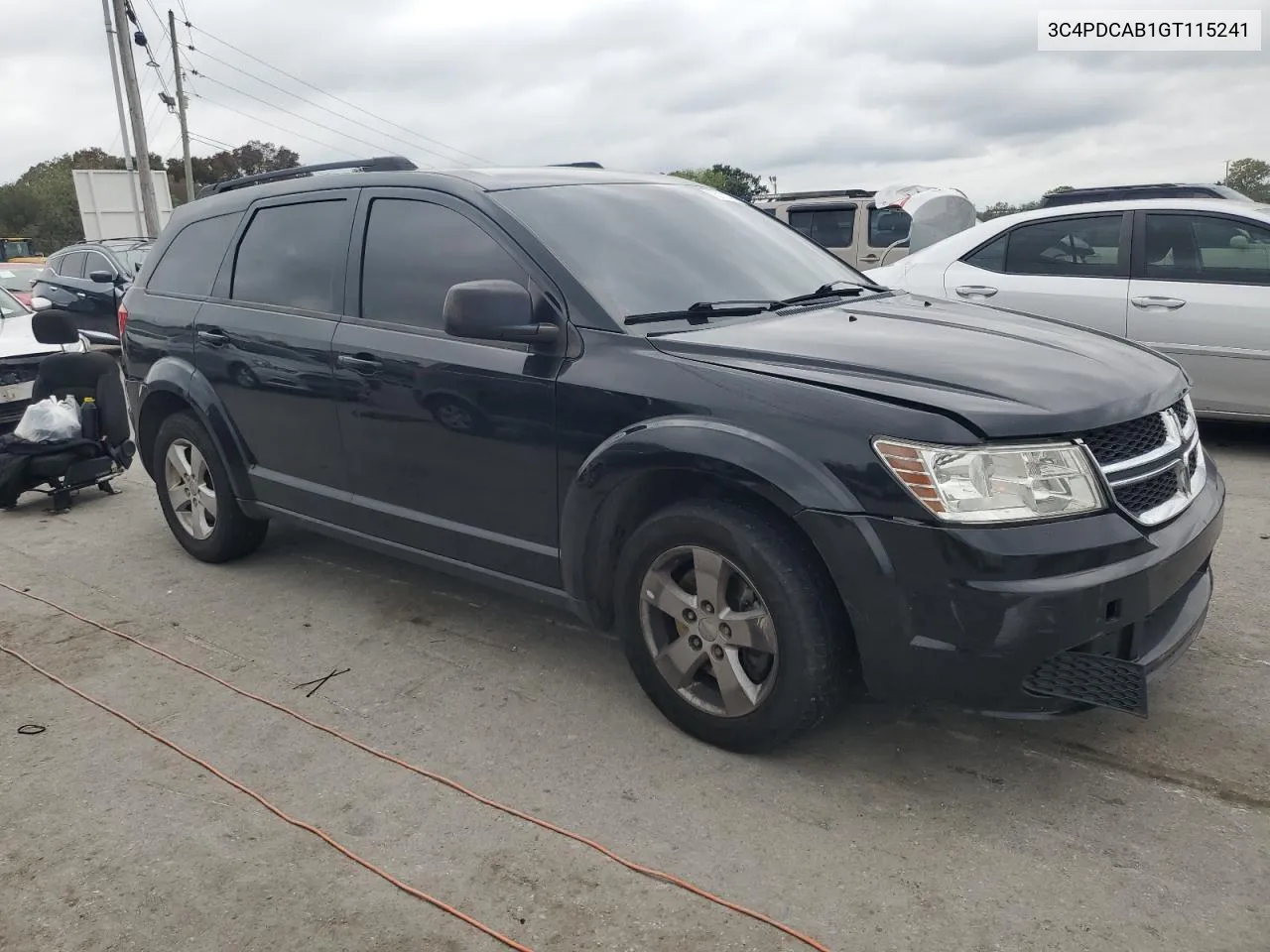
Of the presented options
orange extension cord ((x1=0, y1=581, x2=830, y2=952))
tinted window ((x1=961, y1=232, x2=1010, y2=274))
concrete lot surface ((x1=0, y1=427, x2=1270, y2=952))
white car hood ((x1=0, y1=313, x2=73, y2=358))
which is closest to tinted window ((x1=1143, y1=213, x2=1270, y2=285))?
tinted window ((x1=961, y1=232, x2=1010, y2=274))

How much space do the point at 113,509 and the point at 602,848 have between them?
491cm

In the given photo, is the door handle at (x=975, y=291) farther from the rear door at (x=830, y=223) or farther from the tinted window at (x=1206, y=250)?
the rear door at (x=830, y=223)

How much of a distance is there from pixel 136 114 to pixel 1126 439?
24888mm

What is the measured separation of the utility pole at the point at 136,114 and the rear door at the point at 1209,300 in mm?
21740

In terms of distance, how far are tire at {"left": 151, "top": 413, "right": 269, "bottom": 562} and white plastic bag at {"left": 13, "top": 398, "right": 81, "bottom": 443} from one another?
1497mm

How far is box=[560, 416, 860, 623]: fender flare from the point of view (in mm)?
2697

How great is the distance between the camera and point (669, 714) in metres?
3.20

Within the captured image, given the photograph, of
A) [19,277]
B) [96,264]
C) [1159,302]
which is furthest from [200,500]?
[19,277]

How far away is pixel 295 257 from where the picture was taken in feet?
14.2

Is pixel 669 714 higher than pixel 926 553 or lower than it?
lower

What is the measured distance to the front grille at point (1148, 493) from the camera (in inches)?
106

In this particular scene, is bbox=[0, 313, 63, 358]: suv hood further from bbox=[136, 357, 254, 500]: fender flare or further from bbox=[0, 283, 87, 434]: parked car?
bbox=[136, 357, 254, 500]: fender flare

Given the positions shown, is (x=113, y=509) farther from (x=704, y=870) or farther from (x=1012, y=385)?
(x=1012, y=385)

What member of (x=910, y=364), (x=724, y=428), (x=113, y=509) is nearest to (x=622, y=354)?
(x=724, y=428)
